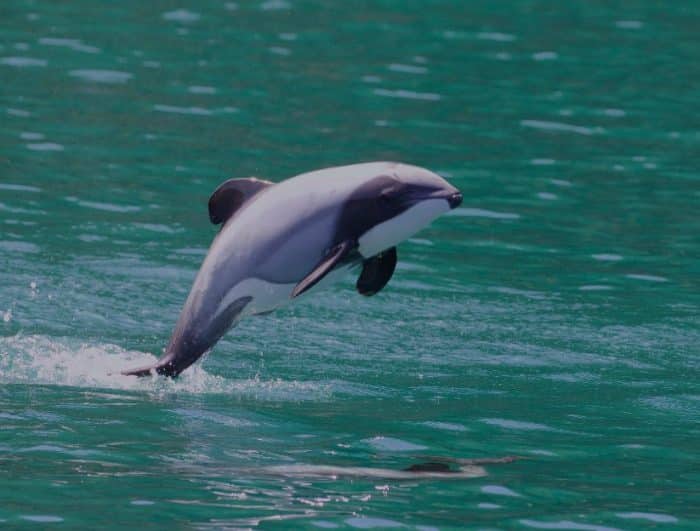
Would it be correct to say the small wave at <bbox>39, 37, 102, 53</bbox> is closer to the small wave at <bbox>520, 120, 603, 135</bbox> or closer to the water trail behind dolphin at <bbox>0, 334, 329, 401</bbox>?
the small wave at <bbox>520, 120, 603, 135</bbox>

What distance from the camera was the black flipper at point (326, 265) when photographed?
9.05 metres

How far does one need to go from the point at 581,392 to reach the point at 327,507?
3453 mm

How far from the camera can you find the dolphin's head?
30.7 feet

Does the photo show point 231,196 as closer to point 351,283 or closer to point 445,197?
point 445,197

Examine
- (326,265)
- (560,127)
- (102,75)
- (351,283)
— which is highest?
(326,265)

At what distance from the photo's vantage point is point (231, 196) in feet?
31.5

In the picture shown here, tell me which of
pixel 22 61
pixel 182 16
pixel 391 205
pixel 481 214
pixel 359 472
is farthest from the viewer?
pixel 182 16

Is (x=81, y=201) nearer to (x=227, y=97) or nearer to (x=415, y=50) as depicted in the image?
(x=227, y=97)

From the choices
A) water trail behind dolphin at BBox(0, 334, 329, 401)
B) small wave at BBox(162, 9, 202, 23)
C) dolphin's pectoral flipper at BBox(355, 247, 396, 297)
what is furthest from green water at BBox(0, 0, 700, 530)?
dolphin's pectoral flipper at BBox(355, 247, 396, 297)

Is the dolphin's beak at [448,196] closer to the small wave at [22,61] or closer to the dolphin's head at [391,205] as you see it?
the dolphin's head at [391,205]

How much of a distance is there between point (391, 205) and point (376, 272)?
51cm

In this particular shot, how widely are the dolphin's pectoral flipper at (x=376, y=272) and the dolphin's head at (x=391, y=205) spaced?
196 millimetres

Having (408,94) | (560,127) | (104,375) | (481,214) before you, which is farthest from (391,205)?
(408,94)

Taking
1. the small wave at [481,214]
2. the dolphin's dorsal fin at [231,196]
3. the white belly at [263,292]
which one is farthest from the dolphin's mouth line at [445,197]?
the small wave at [481,214]
